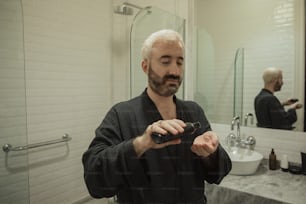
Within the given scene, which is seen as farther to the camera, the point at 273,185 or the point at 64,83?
the point at 64,83

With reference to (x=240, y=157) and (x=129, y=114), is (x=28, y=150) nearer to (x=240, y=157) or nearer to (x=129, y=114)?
(x=129, y=114)

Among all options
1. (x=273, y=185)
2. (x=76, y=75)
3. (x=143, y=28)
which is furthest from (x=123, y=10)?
(x=273, y=185)

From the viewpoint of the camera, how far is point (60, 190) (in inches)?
67.9

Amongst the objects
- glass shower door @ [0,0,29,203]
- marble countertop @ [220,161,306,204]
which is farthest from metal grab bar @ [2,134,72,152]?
marble countertop @ [220,161,306,204]

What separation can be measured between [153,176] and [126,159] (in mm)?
147

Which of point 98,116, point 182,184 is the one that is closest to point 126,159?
point 182,184

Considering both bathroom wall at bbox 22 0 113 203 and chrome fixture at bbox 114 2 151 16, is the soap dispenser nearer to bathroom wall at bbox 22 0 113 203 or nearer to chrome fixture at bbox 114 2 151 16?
bathroom wall at bbox 22 0 113 203

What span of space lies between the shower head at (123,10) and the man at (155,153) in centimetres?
119

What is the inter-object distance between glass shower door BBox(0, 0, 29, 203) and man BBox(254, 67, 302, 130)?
1.44 meters

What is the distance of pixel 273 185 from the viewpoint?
48.9 inches

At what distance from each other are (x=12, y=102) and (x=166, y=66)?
0.97m

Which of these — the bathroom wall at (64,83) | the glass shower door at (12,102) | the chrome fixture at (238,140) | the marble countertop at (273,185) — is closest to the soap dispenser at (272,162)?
the marble countertop at (273,185)

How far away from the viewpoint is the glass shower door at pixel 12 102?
51.4 inches

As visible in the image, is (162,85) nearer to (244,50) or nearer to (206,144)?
(206,144)
